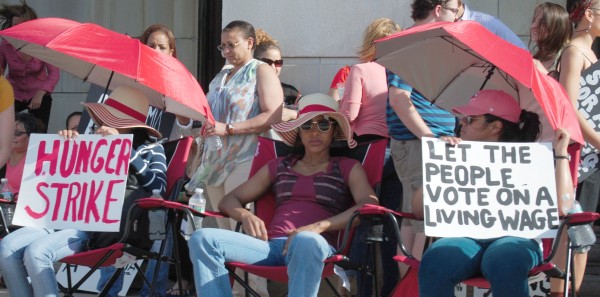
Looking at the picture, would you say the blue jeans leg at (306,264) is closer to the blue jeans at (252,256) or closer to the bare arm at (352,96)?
the blue jeans at (252,256)

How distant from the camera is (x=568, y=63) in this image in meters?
7.07

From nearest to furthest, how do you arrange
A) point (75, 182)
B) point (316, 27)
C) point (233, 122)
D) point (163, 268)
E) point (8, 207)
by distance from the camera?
point (75, 182) < point (8, 207) < point (163, 268) < point (233, 122) < point (316, 27)

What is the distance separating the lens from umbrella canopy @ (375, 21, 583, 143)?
6211 millimetres

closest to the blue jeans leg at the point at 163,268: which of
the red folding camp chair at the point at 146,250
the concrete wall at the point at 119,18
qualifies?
the red folding camp chair at the point at 146,250

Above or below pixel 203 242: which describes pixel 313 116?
above

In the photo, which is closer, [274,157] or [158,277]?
[274,157]

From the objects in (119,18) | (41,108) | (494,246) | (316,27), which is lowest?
(494,246)

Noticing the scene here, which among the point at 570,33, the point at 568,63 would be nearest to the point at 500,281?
the point at 568,63

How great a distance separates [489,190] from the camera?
6.34 m

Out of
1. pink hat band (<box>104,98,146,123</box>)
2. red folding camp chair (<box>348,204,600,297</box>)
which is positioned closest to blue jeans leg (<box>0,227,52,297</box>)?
pink hat band (<box>104,98,146,123</box>)

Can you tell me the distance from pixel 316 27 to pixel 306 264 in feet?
10.00

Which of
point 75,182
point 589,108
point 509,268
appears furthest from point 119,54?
point 589,108

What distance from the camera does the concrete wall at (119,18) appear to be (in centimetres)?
1092

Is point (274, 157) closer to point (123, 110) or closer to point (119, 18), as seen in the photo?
point (123, 110)
